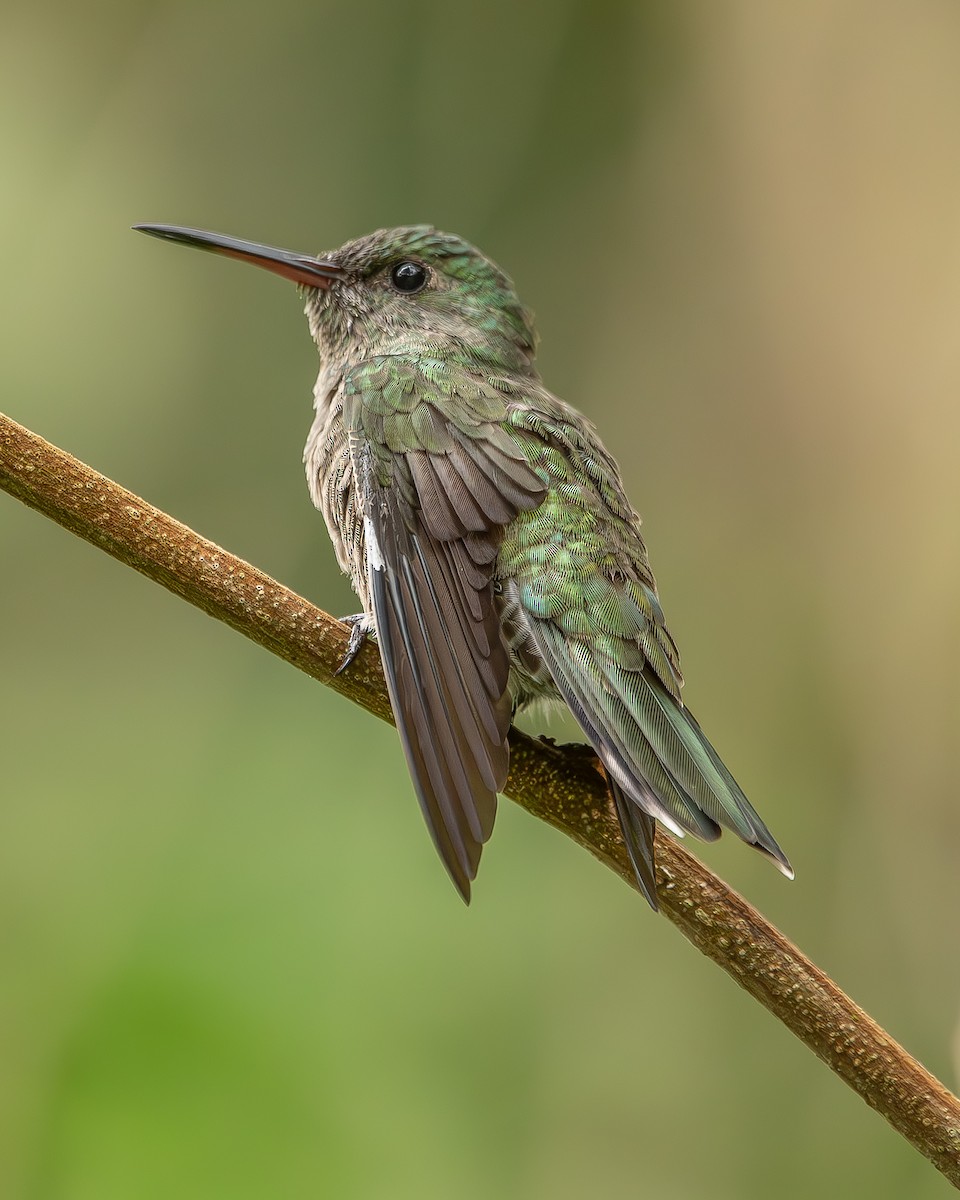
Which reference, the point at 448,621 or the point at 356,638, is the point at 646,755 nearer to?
the point at 448,621

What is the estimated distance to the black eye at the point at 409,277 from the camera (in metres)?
3.78

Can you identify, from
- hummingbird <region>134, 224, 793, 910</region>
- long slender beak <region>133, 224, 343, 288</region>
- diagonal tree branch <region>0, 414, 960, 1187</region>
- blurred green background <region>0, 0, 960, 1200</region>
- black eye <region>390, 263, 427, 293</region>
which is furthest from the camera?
black eye <region>390, 263, 427, 293</region>

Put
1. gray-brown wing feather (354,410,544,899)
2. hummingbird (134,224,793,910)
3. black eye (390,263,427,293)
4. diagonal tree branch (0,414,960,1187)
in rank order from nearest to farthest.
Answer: diagonal tree branch (0,414,960,1187) → gray-brown wing feather (354,410,544,899) → hummingbird (134,224,793,910) → black eye (390,263,427,293)

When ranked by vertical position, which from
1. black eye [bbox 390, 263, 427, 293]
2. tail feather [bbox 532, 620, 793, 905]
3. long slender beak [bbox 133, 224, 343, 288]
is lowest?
tail feather [bbox 532, 620, 793, 905]

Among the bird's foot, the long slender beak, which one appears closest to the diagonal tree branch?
the bird's foot

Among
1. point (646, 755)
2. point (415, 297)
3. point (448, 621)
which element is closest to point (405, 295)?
point (415, 297)

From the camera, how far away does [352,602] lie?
554 centimetres

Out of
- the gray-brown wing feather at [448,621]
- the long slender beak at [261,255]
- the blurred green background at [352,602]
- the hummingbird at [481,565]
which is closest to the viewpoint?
the gray-brown wing feather at [448,621]

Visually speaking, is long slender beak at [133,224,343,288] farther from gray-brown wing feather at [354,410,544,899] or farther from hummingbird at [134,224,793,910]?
gray-brown wing feather at [354,410,544,899]

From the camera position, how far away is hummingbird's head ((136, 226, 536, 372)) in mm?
3695

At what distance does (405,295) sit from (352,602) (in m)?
2.01

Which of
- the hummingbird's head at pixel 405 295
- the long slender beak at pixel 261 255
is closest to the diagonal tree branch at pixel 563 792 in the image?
the long slender beak at pixel 261 255

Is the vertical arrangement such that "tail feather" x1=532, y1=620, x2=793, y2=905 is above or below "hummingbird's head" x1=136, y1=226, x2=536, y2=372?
below

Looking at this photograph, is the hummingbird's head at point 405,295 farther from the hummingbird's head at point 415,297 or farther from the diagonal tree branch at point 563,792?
the diagonal tree branch at point 563,792
